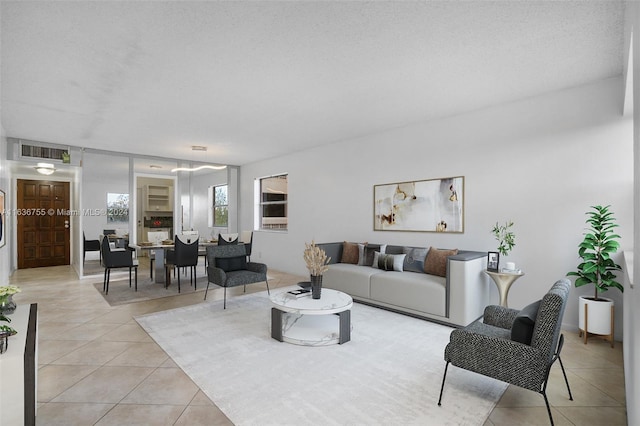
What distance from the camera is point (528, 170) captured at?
393cm

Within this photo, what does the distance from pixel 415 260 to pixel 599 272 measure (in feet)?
6.42

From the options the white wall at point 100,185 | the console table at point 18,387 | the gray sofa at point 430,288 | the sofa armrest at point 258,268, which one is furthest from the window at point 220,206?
the console table at point 18,387

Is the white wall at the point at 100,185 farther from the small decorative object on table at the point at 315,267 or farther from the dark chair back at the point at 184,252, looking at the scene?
the small decorative object on table at the point at 315,267

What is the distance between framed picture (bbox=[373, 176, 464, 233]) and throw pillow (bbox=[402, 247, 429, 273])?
1.39 ft

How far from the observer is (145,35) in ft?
8.30

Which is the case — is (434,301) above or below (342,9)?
below

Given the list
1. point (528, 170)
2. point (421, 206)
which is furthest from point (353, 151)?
point (528, 170)

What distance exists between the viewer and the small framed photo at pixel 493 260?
3.90 metres

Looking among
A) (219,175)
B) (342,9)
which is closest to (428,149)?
(342,9)

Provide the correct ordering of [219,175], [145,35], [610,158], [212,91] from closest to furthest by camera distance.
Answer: [145,35]
[610,158]
[212,91]
[219,175]

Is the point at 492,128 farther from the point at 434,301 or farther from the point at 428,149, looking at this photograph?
the point at 434,301

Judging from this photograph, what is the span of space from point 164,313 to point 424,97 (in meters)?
4.21

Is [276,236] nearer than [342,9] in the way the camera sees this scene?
No

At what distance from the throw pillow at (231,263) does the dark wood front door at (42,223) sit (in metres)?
6.06
